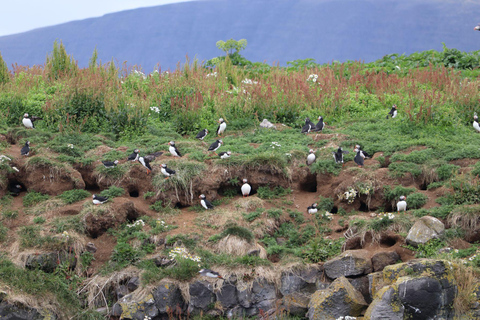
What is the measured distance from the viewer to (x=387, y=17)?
301ft

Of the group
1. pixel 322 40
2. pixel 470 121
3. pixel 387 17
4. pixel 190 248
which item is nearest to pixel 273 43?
pixel 322 40

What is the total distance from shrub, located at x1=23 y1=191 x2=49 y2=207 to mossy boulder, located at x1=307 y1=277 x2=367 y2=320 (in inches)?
252

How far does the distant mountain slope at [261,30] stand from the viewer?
85.9 metres

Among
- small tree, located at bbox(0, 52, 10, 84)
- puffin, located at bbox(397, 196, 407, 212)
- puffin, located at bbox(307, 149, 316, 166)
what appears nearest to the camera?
puffin, located at bbox(397, 196, 407, 212)

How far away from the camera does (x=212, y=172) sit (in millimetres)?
12344

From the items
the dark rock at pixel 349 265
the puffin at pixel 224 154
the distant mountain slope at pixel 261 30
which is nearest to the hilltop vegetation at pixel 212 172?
the puffin at pixel 224 154

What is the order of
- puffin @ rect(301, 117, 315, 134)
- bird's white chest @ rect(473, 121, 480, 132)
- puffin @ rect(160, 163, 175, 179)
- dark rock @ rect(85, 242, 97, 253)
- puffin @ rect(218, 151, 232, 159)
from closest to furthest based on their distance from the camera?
dark rock @ rect(85, 242, 97, 253) < puffin @ rect(160, 163, 175, 179) < puffin @ rect(218, 151, 232, 159) < bird's white chest @ rect(473, 121, 480, 132) < puffin @ rect(301, 117, 315, 134)

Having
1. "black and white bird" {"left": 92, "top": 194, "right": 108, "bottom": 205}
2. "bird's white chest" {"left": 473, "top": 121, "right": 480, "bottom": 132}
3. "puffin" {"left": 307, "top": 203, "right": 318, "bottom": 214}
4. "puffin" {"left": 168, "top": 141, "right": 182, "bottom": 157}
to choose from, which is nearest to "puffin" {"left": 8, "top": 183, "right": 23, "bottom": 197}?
"black and white bird" {"left": 92, "top": 194, "right": 108, "bottom": 205}

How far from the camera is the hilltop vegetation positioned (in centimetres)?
1016

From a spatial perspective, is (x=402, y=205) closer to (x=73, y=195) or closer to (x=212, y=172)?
(x=212, y=172)

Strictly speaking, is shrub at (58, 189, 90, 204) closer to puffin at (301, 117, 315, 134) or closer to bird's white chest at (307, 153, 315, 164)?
bird's white chest at (307, 153, 315, 164)

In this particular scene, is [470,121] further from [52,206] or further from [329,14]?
[329,14]

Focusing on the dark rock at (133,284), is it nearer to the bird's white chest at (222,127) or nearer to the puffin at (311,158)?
the puffin at (311,158)

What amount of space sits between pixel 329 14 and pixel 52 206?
8672cm
